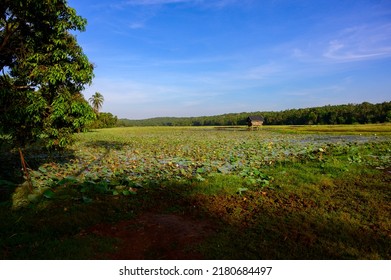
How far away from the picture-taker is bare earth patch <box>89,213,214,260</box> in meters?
5.49

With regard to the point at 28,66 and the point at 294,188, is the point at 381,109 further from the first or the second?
the point at 28,66

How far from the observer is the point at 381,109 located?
89.1m

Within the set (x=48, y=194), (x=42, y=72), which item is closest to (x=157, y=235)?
(x=48, y=194)

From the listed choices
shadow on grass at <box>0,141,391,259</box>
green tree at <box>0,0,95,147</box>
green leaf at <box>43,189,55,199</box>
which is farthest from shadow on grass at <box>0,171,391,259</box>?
green tree at <box>0,0,95,147</box>

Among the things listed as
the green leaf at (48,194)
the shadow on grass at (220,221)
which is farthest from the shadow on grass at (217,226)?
the green leaf at (48,194)

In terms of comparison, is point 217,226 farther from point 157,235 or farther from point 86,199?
point 86,199

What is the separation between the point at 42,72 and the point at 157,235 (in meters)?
8.30

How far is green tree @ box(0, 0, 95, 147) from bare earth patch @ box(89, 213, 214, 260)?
253 inches

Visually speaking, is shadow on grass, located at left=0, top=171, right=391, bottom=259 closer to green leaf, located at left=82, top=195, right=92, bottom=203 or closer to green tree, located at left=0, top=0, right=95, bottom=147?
green leaf, located at left=82, top=195, right=92, bottom=203

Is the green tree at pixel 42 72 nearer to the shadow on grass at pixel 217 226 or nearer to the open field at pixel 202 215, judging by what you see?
the open field at pixel 202 215

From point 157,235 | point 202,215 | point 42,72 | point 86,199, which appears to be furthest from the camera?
point 42,72

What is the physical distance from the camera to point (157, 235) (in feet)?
20.9

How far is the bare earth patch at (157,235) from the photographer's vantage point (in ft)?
18.0

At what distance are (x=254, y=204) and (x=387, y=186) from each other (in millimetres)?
5750
